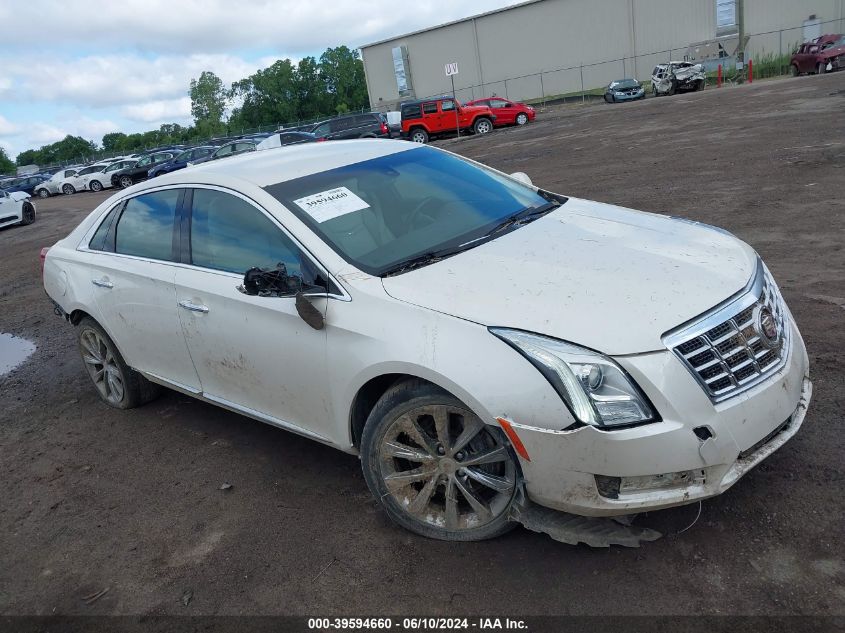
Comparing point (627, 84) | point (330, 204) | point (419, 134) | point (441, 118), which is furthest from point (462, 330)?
point (627, 84)

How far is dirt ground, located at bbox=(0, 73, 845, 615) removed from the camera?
283 centimetres

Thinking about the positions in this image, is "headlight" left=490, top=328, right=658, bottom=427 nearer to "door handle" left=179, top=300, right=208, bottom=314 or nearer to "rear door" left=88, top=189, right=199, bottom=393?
"door handle" left=179, top=300, right=208, bottom=314

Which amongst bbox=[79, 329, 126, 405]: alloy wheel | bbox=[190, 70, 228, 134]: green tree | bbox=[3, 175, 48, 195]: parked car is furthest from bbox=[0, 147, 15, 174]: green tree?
bbox=[79, 329, 126, 405]: alloy wheel

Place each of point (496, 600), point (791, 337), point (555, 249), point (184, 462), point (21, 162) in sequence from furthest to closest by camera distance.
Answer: point (21, 162) → point (184, 462) → point (555, 249) → point (791, 337) → point (496, 600)

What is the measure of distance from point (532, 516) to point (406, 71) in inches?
2356

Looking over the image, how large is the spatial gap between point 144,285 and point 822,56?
3567 cm

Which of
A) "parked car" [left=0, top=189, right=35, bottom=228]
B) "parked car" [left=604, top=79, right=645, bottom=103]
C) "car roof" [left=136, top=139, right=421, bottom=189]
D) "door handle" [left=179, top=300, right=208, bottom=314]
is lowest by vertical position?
"parked car" [left=604, top=79, right=645, bottom=103]

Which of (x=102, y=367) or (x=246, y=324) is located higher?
(x=246, y=324)

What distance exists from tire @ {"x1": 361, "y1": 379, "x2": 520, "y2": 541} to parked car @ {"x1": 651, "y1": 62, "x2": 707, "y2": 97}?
3710 centimetres

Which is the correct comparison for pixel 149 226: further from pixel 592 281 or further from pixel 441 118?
pixel 441 118

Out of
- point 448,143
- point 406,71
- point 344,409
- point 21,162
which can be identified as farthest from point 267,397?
point 21,162

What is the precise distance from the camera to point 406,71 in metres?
59.0

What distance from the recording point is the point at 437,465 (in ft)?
10.4

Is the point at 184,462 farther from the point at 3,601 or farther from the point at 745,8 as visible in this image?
the point at 745,8
